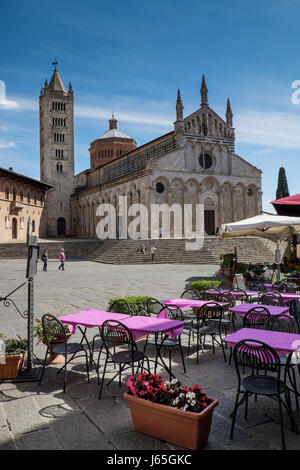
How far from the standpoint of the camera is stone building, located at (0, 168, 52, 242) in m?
40.2

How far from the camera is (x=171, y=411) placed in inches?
133

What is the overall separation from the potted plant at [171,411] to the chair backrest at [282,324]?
212 cm

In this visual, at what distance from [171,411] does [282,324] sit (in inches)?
105

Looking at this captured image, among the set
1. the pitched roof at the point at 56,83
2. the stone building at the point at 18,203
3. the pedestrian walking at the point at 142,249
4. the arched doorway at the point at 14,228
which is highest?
the pitched roof at the point at 56,83

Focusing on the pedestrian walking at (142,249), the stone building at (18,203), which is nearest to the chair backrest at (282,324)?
the pedestrian walking at (142,249)

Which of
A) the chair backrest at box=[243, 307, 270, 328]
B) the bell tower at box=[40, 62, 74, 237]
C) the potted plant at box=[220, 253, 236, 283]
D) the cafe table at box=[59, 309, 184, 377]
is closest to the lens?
the cafe table at box=[59, 309, 184, 377]

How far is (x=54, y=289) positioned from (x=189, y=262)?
15227 mm

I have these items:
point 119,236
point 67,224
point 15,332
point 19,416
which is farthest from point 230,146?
point 19,416

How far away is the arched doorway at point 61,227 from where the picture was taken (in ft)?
183

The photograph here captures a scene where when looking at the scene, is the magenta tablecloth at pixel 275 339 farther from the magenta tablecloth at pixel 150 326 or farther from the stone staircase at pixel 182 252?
the stone staircase at pixel 182 252

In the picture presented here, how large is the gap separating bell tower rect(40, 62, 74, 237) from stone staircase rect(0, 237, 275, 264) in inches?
727

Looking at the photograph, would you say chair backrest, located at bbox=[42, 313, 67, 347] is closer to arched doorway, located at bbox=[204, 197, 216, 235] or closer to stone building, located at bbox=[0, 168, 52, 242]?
stone building, located at bbox=[0, 168, 52, 242]

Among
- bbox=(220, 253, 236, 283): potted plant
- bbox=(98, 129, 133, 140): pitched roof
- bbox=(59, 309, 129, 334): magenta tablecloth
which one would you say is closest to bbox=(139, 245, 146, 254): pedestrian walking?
bbox=(220, 253, 236, 283): potted plant
